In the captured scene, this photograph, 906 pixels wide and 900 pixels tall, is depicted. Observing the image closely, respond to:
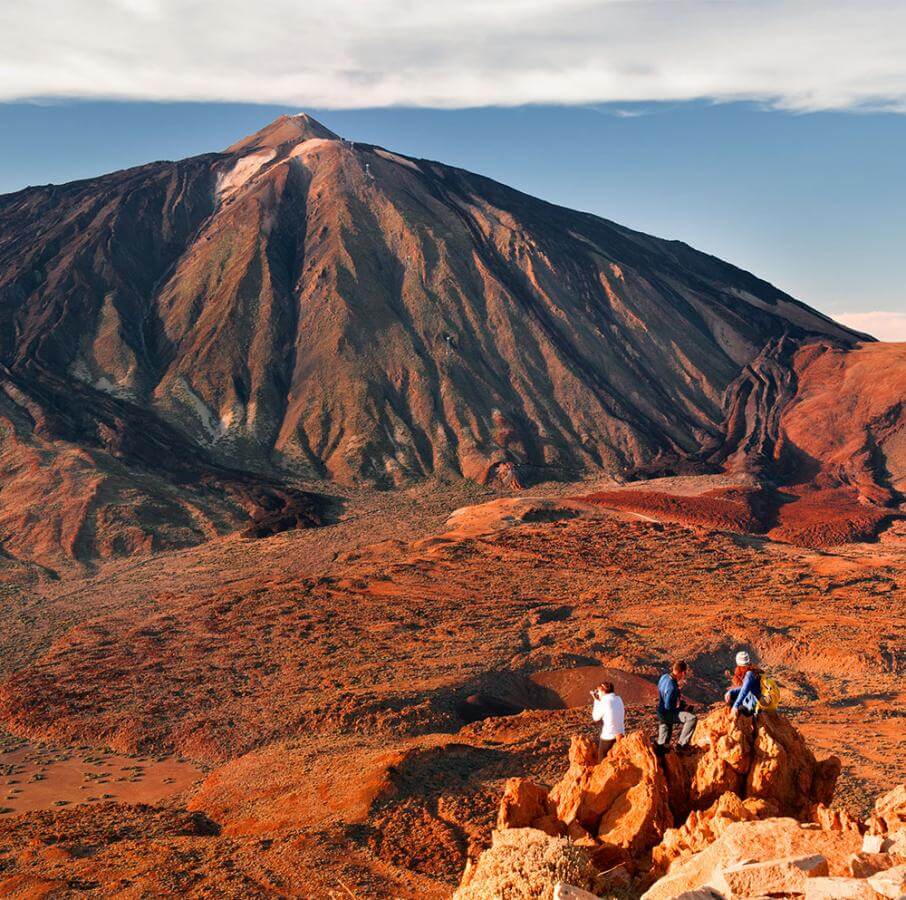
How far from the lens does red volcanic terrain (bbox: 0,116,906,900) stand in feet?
45.2

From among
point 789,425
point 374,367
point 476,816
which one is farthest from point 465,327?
point 476,816

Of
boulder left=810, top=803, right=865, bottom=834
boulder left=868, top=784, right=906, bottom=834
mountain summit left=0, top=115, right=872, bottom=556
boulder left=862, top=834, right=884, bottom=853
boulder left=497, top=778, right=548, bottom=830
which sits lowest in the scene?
boulder left=497, top=778, right=548, bottom=830

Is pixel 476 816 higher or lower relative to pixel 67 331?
lower

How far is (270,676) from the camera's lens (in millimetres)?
27266

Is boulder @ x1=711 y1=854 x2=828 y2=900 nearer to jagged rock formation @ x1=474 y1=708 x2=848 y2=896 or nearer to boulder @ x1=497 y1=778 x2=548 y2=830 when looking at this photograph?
jagged rock formation @ x1=474 y1=708 x2=848 y2=896

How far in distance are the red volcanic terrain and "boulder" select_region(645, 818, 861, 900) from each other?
0.05m

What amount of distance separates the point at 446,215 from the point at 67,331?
3594 centimetres

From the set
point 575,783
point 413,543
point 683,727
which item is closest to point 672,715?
point 683,727

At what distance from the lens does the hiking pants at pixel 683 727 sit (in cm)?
1200

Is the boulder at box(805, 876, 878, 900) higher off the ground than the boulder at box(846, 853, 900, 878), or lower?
higher

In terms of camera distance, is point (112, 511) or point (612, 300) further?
Answer: point (612, 300)

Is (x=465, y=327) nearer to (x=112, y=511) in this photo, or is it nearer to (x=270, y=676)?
(x=112, y=511)

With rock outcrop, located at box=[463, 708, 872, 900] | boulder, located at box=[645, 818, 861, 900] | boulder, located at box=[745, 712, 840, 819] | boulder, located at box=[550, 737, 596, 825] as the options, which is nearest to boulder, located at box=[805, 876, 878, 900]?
boulder, located at box=[645, 818, 861, 900]

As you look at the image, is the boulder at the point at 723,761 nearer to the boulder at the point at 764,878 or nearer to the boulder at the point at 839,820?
the boulder at the point at 839,820
